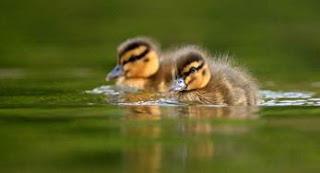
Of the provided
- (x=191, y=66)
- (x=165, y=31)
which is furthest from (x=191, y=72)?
(x=165, y=31)

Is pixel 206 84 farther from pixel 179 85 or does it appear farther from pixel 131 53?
pixel 131 53

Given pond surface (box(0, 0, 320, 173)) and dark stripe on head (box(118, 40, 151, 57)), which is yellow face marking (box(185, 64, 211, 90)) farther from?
dark stripe on head (box(118, 40, 151, 57))

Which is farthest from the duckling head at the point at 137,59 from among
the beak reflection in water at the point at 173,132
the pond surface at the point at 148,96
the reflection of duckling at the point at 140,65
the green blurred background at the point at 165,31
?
the beak reflection in water at the point at 173,132

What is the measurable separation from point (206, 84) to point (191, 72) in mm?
254

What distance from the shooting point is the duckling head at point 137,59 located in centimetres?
1116

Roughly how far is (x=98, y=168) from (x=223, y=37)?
26.0 feet

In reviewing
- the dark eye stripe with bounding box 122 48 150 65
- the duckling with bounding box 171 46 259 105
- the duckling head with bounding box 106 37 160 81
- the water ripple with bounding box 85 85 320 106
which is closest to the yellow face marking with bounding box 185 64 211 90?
the duckling with bounding box 171 46 259 105

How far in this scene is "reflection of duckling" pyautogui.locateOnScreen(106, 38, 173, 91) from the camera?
11094mm

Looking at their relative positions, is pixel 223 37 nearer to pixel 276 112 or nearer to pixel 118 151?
pixel 276 112

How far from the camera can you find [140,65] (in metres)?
11.3

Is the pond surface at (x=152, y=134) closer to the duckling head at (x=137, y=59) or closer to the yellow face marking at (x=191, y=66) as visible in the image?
the yellow face marking at (x=191, y=66)

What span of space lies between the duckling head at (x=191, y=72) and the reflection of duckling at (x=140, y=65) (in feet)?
4.70

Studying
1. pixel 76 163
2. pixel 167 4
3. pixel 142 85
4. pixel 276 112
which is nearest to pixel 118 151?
pixel 76 163

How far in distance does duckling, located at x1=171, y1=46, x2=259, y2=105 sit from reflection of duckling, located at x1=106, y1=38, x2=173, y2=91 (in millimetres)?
1387
